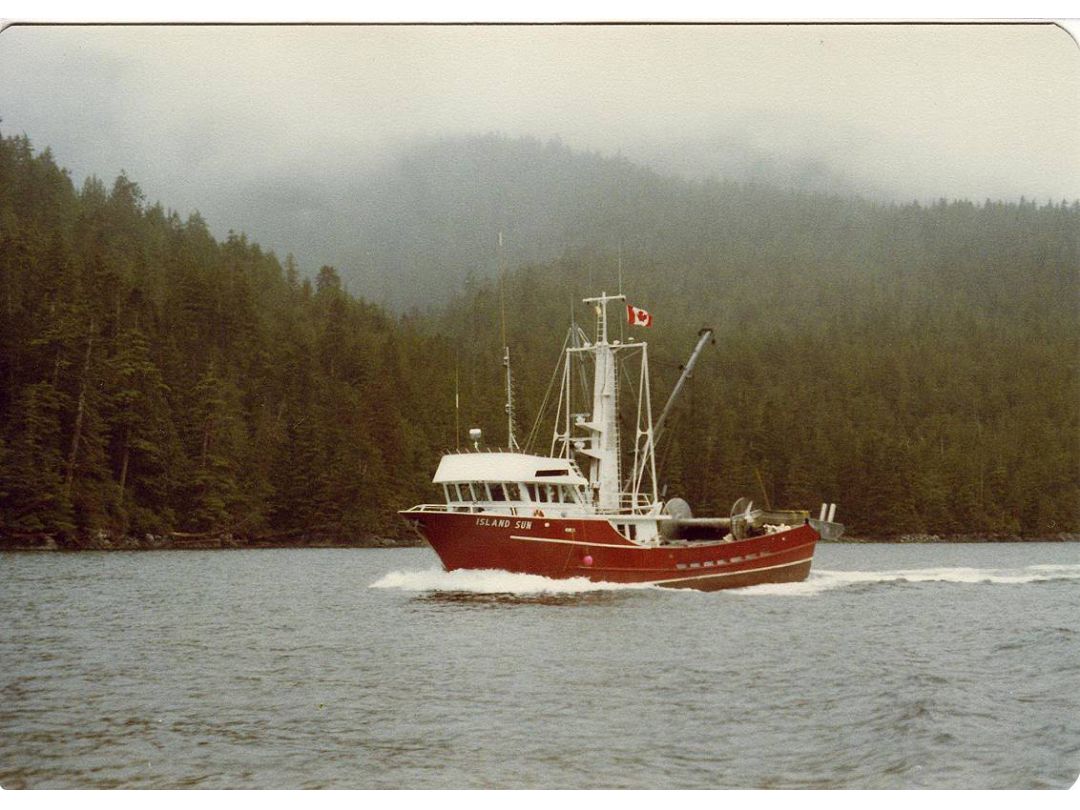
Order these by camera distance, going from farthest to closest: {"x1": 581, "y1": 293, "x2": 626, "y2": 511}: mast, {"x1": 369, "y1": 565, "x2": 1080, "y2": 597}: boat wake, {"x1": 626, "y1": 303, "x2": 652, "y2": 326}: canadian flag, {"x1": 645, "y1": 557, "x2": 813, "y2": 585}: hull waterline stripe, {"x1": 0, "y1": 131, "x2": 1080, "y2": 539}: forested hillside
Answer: {"x1": 581, "y1": 293, "x2": 626, "y2": 511}: mast
{"x1": 645, "y1": 557, "x2": 813, "y2": 585}: hull waterline stripe
{"x1": 626, "y1": 303, "x2": 652, "y2": 326}: canadian flag
{"x1": 369, "y1": 565, "x2": 1080, "y2": 597}: boat wake
{"x1": 0, "y1": 131, "x2": 1080, "y2": 539}: forested hillside

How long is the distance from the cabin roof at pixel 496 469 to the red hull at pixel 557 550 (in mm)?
912

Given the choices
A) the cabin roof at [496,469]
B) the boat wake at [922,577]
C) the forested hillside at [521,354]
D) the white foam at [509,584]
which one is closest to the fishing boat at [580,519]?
the cabin roof at [496,469]

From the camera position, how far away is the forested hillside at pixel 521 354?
25.4m

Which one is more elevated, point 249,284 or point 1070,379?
point 249,284

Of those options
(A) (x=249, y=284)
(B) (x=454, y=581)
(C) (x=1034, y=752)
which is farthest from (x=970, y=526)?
(A) (x=249, y=284)

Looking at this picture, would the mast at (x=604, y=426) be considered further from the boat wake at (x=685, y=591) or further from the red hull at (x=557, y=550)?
the boat wake at (x=685, y=591)

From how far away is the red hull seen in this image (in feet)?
84.5

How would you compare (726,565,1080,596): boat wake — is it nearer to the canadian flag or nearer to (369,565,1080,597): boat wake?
(369,565,1080,597): boat wake

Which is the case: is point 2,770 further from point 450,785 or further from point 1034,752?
point 1034,752

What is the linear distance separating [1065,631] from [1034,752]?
10064 mm

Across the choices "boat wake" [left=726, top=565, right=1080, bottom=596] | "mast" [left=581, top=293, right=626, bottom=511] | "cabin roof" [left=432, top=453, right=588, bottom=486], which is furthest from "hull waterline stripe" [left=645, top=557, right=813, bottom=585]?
"cabin roof" [left=432, top=453, right=588, bottom=486]

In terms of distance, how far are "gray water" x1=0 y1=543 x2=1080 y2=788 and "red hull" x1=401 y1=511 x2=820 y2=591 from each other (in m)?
0.53

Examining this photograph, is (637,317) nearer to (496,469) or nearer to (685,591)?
(496,469)

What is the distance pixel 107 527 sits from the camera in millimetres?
39406
